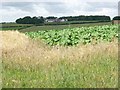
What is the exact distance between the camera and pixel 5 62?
38.3 feet

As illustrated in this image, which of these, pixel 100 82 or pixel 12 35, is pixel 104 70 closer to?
pixel 100 82

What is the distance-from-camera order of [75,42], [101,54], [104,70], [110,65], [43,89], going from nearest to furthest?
[43,89], [104,70], [110,65], [101,54], [75,42]

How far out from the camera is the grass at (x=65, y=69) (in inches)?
312

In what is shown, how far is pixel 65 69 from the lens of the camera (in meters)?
9.67

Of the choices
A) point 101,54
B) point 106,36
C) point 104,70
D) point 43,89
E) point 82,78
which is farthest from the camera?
point 106,36

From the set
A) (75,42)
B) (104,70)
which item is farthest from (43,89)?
(75,42)

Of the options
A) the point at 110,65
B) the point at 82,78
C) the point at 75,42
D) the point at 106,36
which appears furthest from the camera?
the point at 106,36

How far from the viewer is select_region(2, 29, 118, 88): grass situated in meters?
7.92

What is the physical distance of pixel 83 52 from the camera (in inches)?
466

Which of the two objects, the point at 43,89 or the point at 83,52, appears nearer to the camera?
the point at 43,89

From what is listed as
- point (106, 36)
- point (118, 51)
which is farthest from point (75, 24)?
point (118, 51)

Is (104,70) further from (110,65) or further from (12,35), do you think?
(12,35)

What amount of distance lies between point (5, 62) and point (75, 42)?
29.4ft

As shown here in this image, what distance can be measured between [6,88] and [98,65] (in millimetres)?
3702
